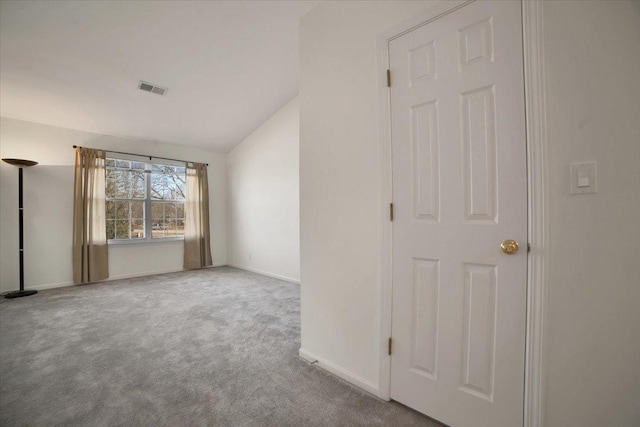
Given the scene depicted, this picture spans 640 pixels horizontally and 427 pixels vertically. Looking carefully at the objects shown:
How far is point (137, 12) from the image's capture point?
2.49 metres

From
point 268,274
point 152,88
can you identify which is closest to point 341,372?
point 268,274

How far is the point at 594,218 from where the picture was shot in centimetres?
104

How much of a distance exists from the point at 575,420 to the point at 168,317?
3.34 meters

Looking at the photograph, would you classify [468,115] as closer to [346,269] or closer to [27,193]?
[346,269]

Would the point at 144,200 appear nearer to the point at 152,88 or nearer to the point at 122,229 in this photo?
the point at 122,229

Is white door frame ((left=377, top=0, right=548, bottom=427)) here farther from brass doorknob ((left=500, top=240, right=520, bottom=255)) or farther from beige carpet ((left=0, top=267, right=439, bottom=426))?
beige carpet ((left=0, top=267, right=439, bottom=426))

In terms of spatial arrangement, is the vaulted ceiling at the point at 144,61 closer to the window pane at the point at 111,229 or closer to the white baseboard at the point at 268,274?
the window pane at the point at 111,229

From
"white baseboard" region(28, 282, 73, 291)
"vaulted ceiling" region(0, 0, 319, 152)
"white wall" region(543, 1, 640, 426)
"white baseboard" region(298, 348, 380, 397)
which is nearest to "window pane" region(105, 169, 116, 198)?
"vaulted ceiling" region(0, 0, 319, 152)

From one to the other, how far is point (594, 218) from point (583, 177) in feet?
0.55

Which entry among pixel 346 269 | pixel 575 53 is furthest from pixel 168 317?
pixel 575 53

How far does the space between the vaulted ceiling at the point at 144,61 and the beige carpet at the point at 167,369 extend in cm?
274

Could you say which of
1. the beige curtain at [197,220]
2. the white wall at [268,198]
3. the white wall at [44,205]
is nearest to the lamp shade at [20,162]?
the white wall at [44,205]

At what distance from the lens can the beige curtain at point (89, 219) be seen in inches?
165

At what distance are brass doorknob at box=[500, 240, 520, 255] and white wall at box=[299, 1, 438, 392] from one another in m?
0.65
